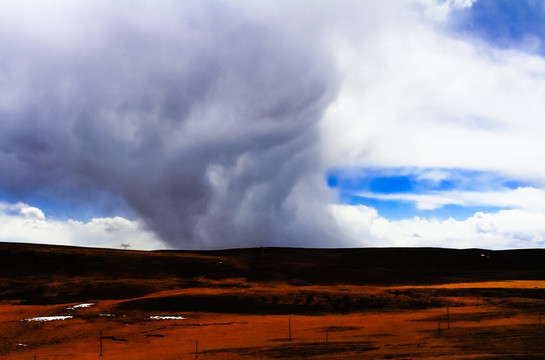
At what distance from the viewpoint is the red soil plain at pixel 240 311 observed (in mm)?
26484

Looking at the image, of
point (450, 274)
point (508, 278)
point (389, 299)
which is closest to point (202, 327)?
point (389, 299)

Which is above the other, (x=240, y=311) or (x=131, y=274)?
(x=131, y=274)

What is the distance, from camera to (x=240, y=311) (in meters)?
43.6

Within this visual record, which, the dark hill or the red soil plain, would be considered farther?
the dark hill

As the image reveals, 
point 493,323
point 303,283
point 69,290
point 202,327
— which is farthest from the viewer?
point 303,283

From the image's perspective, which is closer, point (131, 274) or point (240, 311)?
point (240, 311)

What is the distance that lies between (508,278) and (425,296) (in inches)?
1164

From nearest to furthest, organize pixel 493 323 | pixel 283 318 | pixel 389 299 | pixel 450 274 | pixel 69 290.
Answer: pixel 493 323 → pixel 283 318 → pixel 389 299 → pixel 69 290 → pixel 450 274

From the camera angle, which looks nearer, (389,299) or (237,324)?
(237,324)

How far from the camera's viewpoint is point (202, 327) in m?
36.8

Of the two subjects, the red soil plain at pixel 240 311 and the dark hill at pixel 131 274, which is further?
the dark hill at pixel 131 274

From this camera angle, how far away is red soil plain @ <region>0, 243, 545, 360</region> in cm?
2648

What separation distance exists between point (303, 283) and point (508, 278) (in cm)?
3135

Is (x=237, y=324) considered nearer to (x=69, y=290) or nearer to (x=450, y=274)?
(x=69, y=290)
